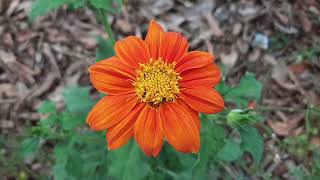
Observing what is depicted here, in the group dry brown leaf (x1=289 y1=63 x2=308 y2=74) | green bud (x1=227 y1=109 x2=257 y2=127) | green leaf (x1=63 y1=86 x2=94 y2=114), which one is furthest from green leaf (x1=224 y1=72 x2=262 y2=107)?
dry brown leaf (x1=289 y1=63 x2=308 y2=74)

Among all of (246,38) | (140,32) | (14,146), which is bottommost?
(14,146)

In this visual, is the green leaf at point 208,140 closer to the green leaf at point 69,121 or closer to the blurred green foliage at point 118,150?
the blurred green foliage at point 118,150

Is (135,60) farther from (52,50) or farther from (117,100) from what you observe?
(52,50)

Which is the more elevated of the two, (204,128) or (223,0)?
(223,0)

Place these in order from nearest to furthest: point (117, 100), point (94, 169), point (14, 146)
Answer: point (117, 100) → point (94, 169) → point (14, 146)

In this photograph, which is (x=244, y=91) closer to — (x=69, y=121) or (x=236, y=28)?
(x=69, y=121)

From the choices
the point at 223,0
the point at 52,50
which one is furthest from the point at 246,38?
the point at 52,50

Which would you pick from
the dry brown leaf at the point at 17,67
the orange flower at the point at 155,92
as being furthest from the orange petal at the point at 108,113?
the dry brown leaf at the point at 17,67

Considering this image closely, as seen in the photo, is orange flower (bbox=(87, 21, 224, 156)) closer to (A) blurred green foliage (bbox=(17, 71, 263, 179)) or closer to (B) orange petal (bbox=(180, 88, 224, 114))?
(B) orange petal (bbox=(180, 88, 224, 114))
